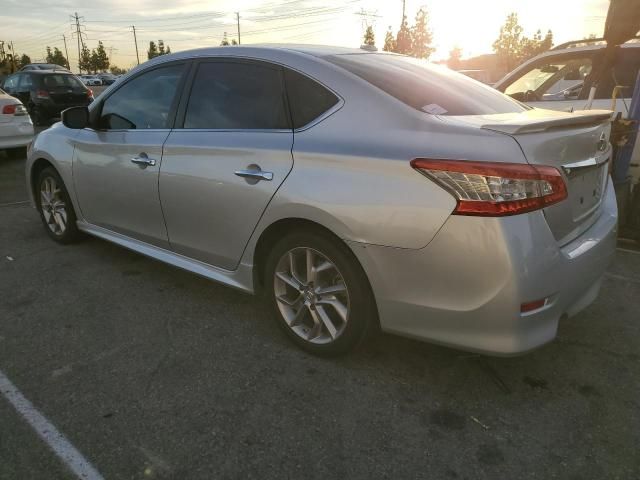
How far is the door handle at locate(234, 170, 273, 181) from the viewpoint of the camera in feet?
8.91

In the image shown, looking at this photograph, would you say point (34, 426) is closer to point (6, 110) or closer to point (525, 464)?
point (525, 464)

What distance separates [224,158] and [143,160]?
791mm

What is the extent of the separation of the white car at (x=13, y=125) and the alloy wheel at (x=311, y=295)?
783cm

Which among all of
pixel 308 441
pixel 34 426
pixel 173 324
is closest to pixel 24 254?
pixel 173 324

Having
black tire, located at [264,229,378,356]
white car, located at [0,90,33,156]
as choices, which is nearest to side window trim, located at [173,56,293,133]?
black tire, located at [264,229,378,356]

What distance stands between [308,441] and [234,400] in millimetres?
462

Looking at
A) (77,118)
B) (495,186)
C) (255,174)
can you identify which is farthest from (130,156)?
(495,186)

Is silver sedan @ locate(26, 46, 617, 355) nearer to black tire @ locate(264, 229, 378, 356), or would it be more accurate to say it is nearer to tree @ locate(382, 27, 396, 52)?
black tire @ locate(264, 229, 378, 356)

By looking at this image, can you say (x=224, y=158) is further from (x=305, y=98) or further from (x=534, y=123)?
(x=534, y=123)

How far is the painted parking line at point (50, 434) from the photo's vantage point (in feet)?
6.73

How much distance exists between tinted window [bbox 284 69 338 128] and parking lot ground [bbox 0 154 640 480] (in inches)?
50.5

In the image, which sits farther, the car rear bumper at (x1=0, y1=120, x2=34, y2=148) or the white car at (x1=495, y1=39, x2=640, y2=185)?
the car rear bumper at (x1=0, y1=120, x2=34, y2=148)

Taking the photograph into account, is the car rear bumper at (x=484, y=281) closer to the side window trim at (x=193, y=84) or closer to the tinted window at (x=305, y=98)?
the tinted window at (x=305, y=98)

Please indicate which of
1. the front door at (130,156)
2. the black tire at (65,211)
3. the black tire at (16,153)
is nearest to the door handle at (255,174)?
the front door at (130,156)
